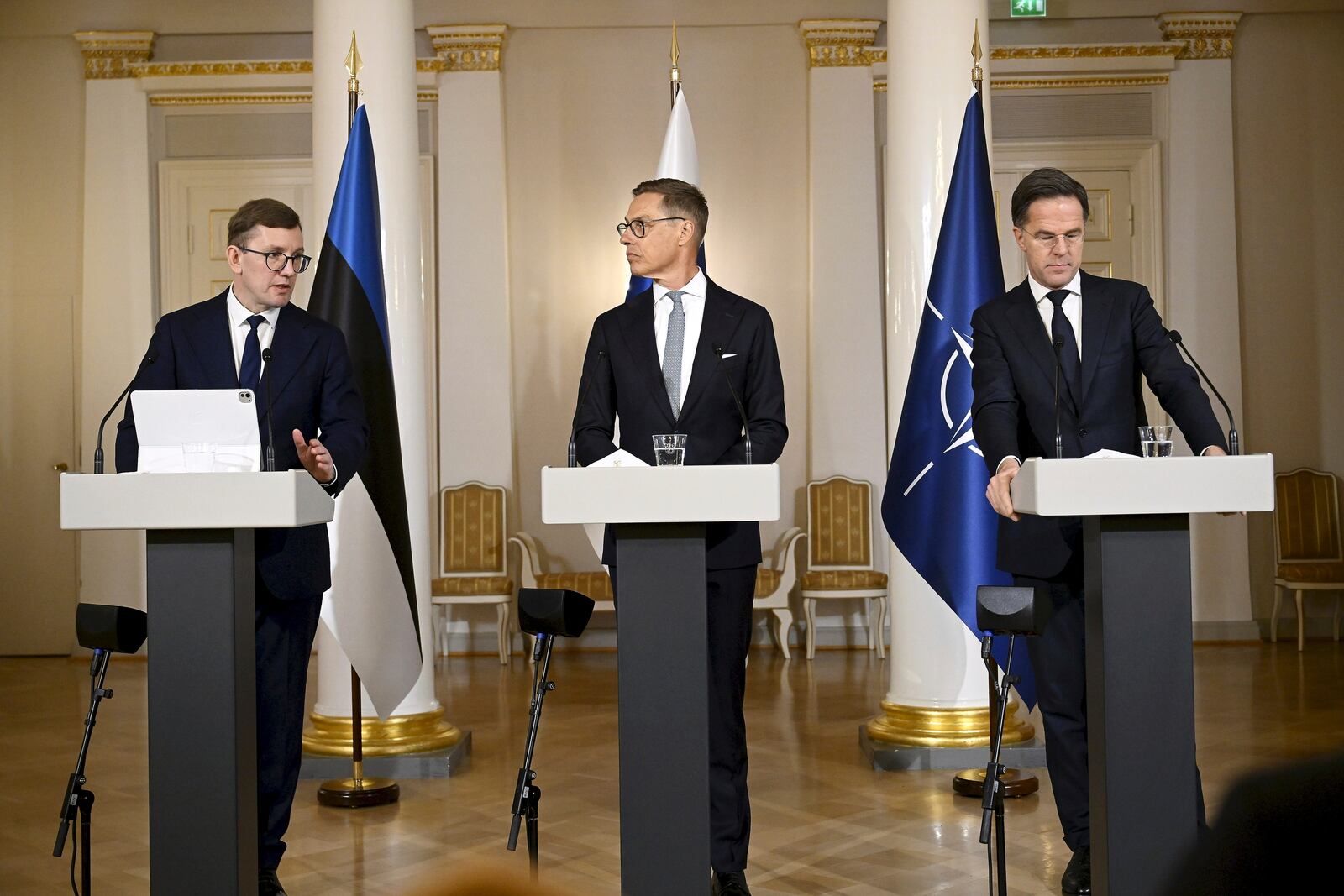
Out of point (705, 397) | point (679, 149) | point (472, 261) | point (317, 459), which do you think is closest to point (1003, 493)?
point (705, 397)

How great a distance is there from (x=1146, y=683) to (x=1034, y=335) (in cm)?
109

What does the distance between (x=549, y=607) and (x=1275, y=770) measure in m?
3.43

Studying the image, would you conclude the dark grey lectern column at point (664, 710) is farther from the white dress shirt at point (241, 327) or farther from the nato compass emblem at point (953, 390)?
the nato compass emblem at point (953, 390)

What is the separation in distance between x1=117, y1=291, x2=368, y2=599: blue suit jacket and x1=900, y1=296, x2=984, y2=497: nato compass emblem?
2.35m

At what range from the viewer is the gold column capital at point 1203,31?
9461 mm

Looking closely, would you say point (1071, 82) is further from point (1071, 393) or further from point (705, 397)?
point (705, 397)

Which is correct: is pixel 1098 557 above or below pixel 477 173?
below

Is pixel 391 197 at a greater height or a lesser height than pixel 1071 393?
greater

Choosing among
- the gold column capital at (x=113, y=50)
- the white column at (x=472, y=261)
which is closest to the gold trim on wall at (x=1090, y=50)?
the white column at (x=472, y=261)

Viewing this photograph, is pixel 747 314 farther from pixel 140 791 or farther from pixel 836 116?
pixel 836 116

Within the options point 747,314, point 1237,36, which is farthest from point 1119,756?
point 1237,36

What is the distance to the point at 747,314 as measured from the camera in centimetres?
361

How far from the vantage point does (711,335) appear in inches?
141

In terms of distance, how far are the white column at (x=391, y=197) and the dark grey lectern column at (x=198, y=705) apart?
2550 millimetres
